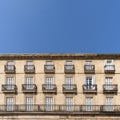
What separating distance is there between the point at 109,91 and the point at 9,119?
619 inches

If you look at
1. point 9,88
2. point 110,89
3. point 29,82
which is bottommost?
point 110,89

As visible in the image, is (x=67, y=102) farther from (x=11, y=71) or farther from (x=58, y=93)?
(x=11, y=71)

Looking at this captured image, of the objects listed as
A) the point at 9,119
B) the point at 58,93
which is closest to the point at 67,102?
the point at 58,93

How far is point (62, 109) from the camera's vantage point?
116m

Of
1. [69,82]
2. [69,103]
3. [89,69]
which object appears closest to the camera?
[69,103]

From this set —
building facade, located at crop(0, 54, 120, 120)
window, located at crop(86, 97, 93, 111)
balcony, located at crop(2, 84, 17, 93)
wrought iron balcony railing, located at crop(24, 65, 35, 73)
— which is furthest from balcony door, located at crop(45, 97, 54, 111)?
window, located at crop(86, 97, 93, 111)

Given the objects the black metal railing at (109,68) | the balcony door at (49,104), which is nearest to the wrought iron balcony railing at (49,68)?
the balcony door at (49,104)

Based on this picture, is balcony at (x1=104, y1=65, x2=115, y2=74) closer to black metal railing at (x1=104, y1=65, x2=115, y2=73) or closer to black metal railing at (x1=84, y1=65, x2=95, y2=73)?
black metal railing at (x1=104, y1=65, x2=115, y2=73)

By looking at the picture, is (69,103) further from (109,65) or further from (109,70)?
(109,65)

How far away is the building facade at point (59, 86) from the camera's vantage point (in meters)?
116

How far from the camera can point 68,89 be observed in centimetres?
11731

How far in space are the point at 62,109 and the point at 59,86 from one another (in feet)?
12.3

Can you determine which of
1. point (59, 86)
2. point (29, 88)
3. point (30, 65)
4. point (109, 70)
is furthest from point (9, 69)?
point (109, 70)

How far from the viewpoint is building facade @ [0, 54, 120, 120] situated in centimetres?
11550
